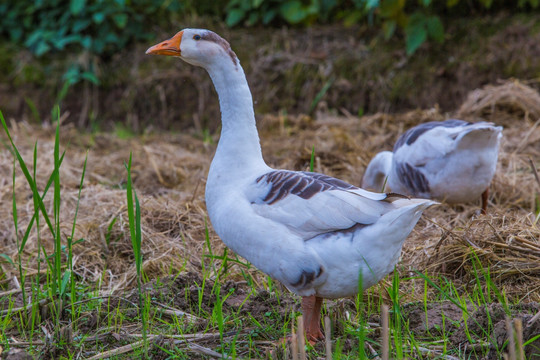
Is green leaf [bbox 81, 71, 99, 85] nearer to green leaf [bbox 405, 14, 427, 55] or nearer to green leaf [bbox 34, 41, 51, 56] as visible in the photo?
green leaf [bbox 34, 41, 51, 56]

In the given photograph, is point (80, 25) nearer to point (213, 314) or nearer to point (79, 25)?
point (79, 25)

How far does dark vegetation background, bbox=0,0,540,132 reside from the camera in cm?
754

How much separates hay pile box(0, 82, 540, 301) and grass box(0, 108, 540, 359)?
4.0 inches

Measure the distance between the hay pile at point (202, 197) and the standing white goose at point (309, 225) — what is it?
0.68m

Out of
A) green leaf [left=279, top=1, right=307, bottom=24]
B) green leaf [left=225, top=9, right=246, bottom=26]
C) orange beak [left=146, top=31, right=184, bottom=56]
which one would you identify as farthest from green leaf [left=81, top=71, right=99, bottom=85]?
orange beak [left=146, top=31, right=184, bottom=56]

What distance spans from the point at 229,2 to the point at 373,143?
12.6 feet

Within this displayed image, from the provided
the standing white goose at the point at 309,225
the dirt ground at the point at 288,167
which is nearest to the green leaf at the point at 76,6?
the dirt ground at the point at 288,167

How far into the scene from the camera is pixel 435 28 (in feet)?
24.7

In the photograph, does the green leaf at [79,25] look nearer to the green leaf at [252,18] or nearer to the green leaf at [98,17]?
the green leaf at [98,17]

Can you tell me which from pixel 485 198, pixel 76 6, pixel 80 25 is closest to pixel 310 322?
pixel 485 198

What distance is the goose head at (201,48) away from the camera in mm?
2740

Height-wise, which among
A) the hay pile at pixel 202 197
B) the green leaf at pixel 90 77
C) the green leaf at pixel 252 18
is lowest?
the hay pile at pixel 202 197

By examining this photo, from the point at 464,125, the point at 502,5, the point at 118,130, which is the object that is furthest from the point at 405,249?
the point at 502,5

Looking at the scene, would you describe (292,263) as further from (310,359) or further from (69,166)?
(69,166)
